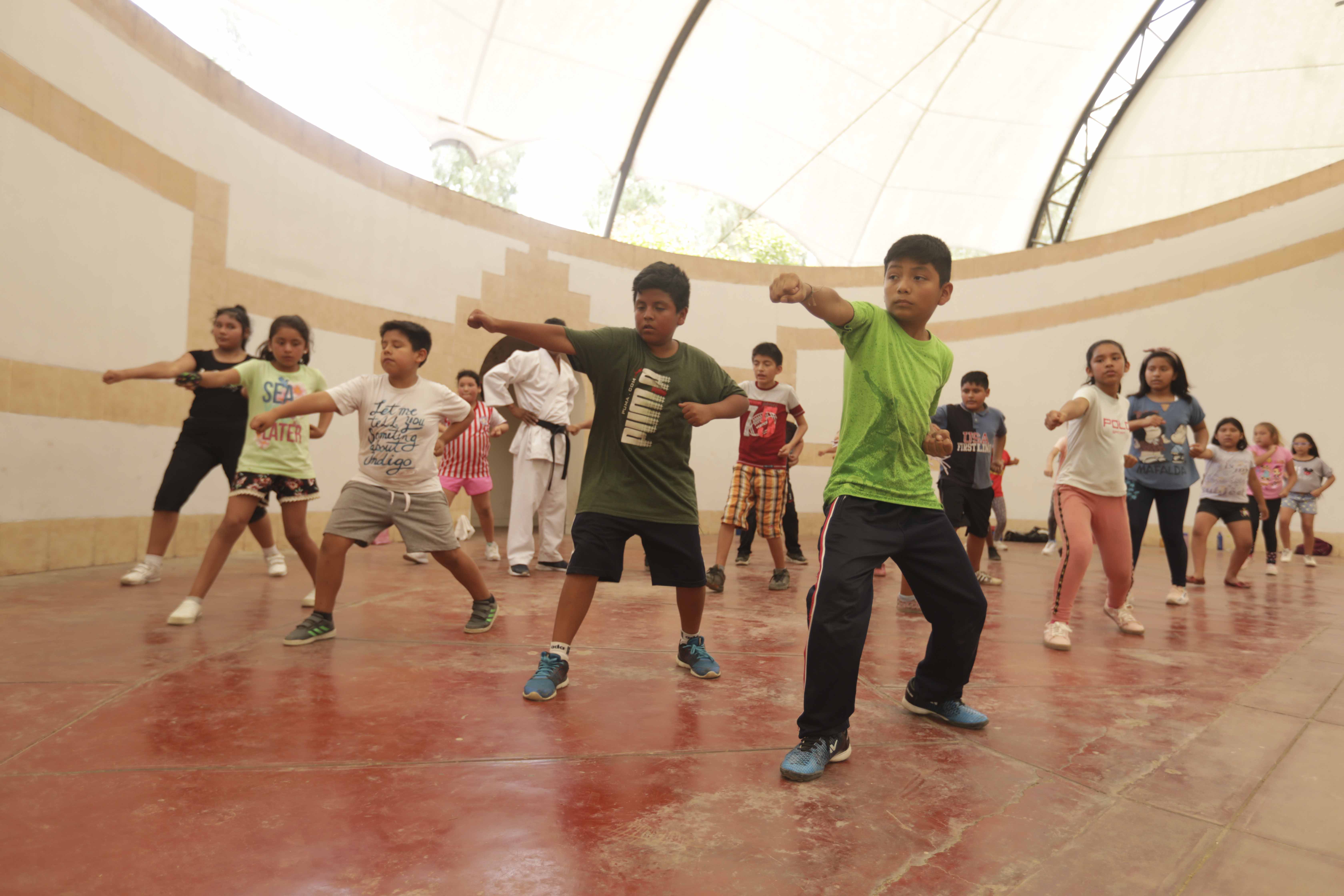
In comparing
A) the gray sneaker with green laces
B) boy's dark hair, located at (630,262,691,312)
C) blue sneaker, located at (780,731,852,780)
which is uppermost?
boy's dark hair, located at (630,262,691,312)

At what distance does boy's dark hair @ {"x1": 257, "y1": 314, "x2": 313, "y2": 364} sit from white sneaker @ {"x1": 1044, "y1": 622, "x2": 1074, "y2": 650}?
159 inches

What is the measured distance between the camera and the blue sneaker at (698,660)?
9.59ft

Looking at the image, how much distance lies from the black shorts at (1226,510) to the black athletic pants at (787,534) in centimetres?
323

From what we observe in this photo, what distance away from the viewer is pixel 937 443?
245 centimetres

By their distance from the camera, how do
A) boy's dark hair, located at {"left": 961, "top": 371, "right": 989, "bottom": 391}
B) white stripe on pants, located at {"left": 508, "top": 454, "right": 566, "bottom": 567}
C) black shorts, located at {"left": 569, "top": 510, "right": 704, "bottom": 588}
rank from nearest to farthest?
black shorts, located at {"left": 569, "top": 510, "right": 704, "bottom": 588} → boy's dark hair, located at {"left": 961, "top": 371, "right": 989, "bottom": 391} → white stripe on pants, located at {"left": 508, "top": 454, "right": 566, "bottom": 567}

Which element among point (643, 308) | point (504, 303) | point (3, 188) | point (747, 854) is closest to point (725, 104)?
point (504, 303)

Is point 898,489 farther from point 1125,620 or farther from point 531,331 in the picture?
point 1125,620

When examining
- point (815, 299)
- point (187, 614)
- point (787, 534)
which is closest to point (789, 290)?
point (815, 299)

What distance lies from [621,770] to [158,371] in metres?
3.70

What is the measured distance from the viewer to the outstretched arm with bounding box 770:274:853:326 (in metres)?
1.98

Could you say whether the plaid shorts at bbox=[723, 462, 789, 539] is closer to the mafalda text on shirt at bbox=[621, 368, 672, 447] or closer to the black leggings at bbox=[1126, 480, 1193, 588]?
the black leggings at bbox=[1126, 480, 1193, 588]

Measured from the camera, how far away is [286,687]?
2.62 metres

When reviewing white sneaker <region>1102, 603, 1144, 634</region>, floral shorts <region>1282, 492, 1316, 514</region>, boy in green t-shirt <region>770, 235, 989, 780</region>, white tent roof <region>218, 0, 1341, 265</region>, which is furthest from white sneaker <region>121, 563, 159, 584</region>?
floral shorts <region>1282, 492, 1316, 514</region>

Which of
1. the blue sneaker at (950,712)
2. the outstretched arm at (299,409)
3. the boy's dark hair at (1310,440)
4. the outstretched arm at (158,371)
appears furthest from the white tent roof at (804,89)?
the blue sneaker at (950,712)
